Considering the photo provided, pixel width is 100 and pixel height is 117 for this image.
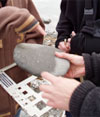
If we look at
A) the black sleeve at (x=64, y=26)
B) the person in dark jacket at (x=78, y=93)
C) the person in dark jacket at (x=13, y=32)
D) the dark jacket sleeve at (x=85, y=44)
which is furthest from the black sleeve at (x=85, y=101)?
the black sleeve at (x=64, y=26)

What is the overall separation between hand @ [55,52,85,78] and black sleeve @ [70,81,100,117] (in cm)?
22

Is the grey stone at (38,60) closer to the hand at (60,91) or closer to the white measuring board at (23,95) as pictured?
the hand at (60,91)

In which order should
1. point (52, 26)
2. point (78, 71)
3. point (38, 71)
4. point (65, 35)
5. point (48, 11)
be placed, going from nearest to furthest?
1. point (38, 71)
2. point (78, 71)
3. point (65, 35)
4. point (52, 26)
5. point (48, 11)

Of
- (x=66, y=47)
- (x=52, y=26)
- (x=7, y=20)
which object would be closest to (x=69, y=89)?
(x=7, y=20)

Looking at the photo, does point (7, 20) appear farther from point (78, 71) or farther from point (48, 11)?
point (48, 11)

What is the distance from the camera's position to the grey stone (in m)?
0.72

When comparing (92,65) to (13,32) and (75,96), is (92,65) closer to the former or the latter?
(75,96)

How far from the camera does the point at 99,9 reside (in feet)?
2.99

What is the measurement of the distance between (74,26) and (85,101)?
2.13 ft

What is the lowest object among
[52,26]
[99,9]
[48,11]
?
[52,26]

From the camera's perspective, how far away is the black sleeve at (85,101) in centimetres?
53

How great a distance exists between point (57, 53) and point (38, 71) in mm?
127

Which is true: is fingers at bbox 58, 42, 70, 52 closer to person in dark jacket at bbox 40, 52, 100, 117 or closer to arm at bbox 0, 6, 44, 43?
person in dark jacket at bbox 40, 52, 100, 117

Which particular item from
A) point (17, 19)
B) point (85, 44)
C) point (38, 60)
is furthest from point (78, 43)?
point (17, 19)
